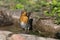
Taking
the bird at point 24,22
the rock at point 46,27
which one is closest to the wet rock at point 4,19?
the bird at point 24,22

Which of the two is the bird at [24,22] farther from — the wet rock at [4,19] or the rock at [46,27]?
the wet rock at [4,19]

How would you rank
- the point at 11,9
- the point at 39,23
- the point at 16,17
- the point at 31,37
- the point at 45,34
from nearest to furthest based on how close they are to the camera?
1. the point at 31,37
2. the point at 45,34
3. the point at 39,23
4. the point at 16,17
5. the point at 11,9

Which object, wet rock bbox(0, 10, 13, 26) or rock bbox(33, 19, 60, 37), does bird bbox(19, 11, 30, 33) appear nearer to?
rock bbox(33, 19, 60, 37)

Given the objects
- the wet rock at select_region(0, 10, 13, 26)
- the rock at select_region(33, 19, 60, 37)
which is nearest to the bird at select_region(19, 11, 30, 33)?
the rock at select_region(33, 19, 60, 37)

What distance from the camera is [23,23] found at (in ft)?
22.0

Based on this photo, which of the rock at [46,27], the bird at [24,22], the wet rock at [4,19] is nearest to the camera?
the rock at [46,27]

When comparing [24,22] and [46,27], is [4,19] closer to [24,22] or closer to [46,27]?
[24,22]

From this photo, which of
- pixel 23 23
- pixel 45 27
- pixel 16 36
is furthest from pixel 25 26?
pixel 16 36

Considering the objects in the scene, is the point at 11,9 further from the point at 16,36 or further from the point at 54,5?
the point at 16,36

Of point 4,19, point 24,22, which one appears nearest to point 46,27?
point 24,22

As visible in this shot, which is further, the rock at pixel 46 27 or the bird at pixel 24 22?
the bird at pixel 24 22

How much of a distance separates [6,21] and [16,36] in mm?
1864

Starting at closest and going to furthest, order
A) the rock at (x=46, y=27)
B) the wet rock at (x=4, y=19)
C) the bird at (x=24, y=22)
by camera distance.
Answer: the rock at (x=46, y=27)
the bird at (x=24, y=22)
the wet rock at (x=4, y=19)

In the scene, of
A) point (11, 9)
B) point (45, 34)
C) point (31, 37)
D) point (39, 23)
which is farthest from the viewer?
point (11, 9)
